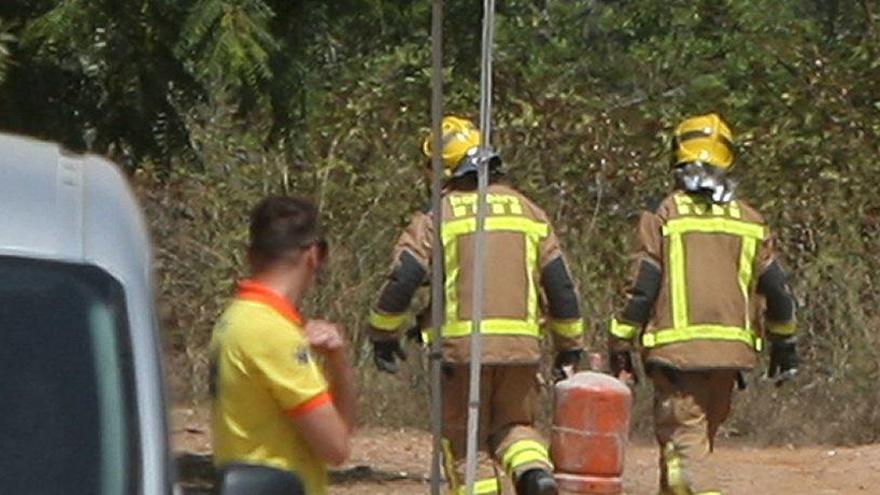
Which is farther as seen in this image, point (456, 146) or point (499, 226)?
point (456, 146)

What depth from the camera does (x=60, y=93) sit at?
35.4 feet

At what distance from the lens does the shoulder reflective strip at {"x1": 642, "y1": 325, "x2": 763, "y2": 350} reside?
380 inches

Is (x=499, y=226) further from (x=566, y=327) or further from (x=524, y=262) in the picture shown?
(x=566, y=327)

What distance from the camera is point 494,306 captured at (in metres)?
9.61

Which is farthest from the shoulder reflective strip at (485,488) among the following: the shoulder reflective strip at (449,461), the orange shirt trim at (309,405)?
the orange shirt trim at (309,405)

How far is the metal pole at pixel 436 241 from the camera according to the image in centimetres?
827

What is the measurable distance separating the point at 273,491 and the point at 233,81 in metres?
5.44

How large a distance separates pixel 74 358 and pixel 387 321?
589 centimetres

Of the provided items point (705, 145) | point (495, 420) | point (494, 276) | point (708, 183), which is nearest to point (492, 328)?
point (494, 276)

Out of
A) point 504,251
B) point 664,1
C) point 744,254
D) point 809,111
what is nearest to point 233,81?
point 504,251

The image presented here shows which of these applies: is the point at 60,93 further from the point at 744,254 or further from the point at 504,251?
the point at 744,254

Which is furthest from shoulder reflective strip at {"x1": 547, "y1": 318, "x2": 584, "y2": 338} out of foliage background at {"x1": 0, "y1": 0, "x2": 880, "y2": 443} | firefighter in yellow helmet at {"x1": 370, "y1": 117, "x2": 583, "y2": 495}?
foliage background at {"x1": 0, "y1": 0, "x2": 880, "y2": 443}

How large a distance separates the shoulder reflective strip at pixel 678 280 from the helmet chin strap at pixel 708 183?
211mm

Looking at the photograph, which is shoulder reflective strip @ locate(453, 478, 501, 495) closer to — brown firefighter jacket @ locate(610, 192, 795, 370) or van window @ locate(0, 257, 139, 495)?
brown firefighter jacket @ locate(610, 192, 795, 370)
